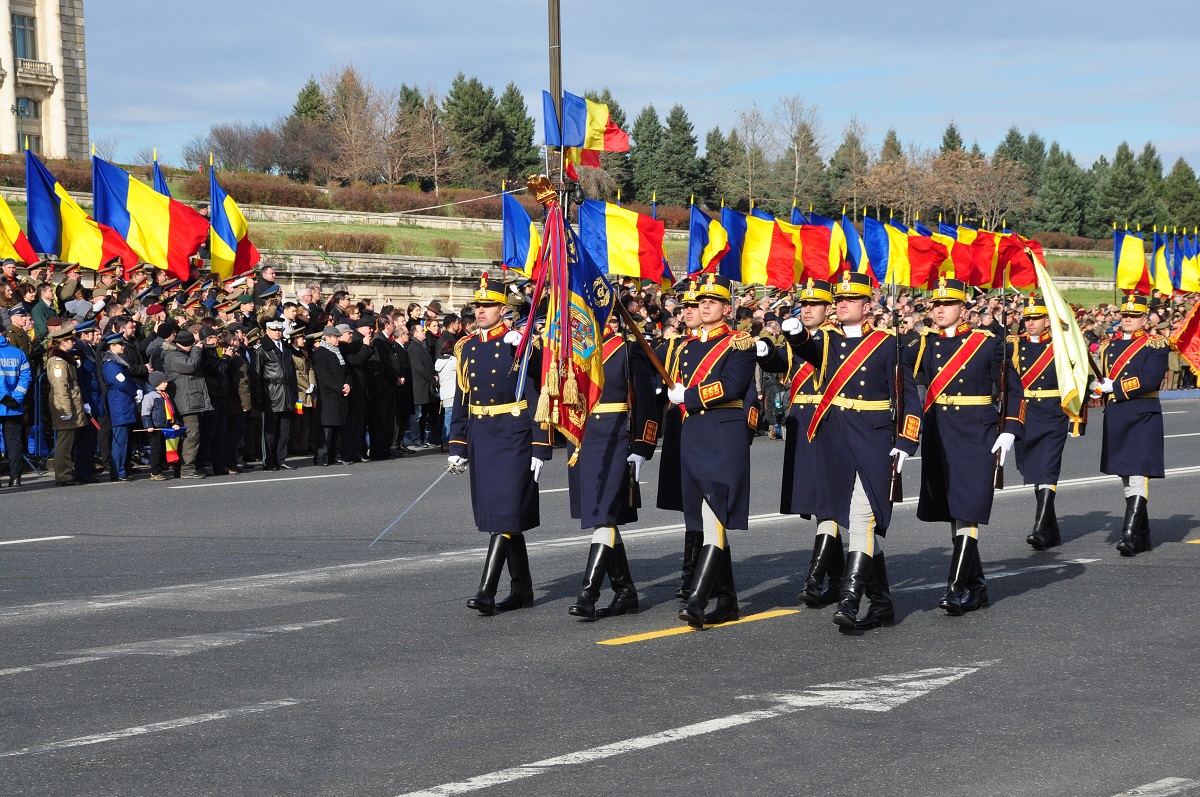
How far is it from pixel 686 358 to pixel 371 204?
49.3 metres

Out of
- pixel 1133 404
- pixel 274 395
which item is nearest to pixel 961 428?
pixel 1133 404

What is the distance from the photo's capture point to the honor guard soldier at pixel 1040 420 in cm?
1130

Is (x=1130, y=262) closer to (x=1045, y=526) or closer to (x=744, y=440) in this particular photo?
(x=1045, y=526)

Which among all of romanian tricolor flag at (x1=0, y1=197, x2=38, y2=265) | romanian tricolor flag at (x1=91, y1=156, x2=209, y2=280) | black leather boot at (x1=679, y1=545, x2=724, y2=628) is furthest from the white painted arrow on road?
romanian tricolor flag at (x1=91, y1=156, x2=209, y2=280)

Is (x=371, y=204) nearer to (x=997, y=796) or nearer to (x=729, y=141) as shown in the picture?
(x=729, y=141)

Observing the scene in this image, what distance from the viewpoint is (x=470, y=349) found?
28.3 feet

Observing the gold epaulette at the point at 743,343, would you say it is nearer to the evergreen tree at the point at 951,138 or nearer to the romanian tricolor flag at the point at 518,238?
the romanian tricolor flag at the point at 518,238

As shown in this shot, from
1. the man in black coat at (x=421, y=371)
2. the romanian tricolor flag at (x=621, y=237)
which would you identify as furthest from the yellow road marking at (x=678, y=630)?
the romanian tricolor flag at (x=621, y=237)

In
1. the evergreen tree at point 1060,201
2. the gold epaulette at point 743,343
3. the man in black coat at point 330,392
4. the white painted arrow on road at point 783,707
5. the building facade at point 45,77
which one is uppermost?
the building facade at point 45,77

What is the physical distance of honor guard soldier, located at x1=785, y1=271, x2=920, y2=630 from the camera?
26.2 ft

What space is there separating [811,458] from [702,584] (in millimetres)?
1124

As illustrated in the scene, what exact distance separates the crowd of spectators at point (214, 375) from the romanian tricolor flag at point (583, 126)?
3.09 meters

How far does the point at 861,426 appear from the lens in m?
8.15

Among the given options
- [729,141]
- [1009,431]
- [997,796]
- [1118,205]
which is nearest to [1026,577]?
[1009,431]
